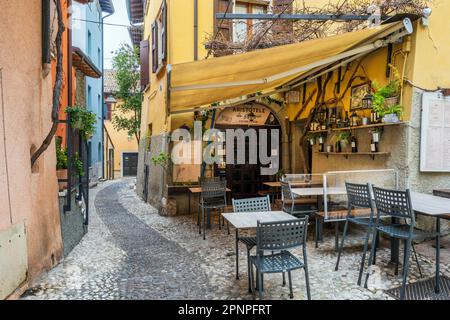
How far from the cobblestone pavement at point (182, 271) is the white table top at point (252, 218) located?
0.79 m

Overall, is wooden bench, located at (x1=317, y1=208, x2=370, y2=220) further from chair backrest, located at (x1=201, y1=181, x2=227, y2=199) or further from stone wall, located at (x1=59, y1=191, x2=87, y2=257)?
stone wall, located at (x1=59, y1=191, x2=87, y2=257)

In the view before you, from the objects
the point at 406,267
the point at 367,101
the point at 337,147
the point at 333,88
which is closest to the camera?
the point at 406,267

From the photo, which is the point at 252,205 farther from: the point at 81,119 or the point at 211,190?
the point at 81,119

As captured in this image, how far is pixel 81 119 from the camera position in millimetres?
5102

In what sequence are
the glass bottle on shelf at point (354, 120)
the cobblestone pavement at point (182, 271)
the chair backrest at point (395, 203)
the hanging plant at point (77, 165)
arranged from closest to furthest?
1. the chair backrest at point (395, 203)
2. the cobblestone pavement at point (182, 271)
3. the hanging plant at point (77, 165)
4. the glass bottle on shelf at point (354, 120)

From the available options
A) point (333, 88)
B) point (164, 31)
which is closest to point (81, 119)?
point (164, 31)

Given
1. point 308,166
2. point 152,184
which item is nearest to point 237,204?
point 308,166

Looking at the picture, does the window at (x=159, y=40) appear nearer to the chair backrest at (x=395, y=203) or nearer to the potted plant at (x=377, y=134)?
the potted plant at (x=377, y=134)

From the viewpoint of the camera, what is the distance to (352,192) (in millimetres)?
4781

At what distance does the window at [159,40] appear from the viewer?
29.7ft

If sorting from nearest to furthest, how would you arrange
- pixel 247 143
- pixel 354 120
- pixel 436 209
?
pixel 436 209 < pixel 354 120 < pixel 247 143

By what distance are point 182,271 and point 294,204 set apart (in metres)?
2.51

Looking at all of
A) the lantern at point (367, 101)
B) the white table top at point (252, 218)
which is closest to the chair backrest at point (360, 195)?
the white table top at point (252, 218)
